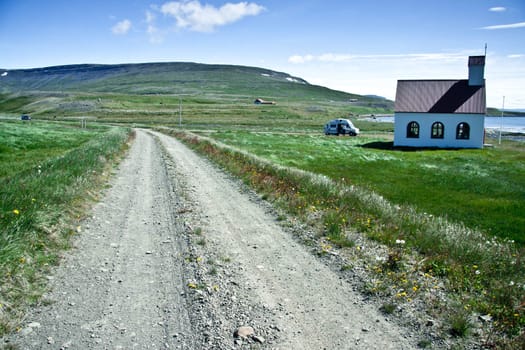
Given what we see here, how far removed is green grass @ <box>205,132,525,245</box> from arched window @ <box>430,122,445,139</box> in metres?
4.65

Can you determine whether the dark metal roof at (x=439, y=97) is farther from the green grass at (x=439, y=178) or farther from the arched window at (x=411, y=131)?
the green grass at (x=439, y=178)

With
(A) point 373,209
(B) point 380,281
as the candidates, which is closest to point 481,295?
(B) point 380,281

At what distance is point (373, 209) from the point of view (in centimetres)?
1244

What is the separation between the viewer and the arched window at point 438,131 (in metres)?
47.2

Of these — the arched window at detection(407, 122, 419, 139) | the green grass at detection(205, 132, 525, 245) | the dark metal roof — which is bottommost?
the green grass at detection(205, 132, 525, 245)

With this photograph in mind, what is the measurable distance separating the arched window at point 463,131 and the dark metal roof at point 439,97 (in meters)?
1.67

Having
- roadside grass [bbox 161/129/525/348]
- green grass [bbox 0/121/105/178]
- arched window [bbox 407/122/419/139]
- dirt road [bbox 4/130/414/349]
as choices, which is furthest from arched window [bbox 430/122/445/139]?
dirt road [bbox 4/130/414/349]

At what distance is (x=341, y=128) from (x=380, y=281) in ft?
181

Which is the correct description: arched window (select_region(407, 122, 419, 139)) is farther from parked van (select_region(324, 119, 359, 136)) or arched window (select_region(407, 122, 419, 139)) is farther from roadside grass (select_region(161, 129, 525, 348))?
roadside grass (select_region(161, 129, 525, 348))

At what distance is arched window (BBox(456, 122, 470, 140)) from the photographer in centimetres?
4631

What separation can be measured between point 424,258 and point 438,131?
4356 cm

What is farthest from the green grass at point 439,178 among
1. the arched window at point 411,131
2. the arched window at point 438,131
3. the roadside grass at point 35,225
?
the roadside grass at point 35,225

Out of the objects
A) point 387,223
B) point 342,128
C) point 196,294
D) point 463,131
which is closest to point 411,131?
point 463,131

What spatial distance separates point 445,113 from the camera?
46.6 meters
